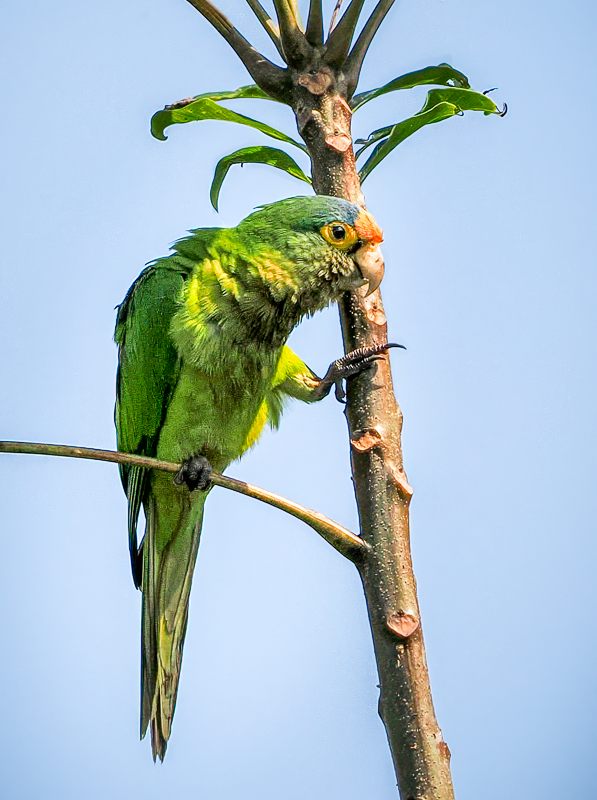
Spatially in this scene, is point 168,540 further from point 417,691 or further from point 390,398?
point 417,691

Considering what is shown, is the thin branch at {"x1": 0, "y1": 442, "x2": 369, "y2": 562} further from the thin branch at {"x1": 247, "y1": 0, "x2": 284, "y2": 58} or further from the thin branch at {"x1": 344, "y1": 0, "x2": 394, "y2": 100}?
the thin branch at {"x1": 247, "y1": 0, "x2": 284, "y2": 58}

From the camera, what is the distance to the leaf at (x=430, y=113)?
2582 mm

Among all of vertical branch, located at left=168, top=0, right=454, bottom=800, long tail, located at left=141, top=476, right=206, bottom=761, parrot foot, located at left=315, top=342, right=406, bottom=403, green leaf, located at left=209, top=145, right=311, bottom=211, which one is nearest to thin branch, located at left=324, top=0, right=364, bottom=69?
vertical branch, located at left=168, top=0, right=454, bottom=800

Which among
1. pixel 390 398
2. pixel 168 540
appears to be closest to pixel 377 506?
pixel 390 398

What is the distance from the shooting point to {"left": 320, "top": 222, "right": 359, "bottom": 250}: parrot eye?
2982 mm

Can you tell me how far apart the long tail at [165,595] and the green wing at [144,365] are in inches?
5.1

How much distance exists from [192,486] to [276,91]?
157 cm

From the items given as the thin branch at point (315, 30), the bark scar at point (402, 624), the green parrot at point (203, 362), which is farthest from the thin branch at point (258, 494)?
the thin branch at point (315, 30)

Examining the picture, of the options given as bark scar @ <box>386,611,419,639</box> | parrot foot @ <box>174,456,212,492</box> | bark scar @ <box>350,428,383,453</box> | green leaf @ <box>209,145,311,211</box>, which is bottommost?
bark scar @ <box>386,611,419,639</box>

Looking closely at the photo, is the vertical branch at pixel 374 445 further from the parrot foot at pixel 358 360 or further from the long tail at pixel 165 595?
the long tail at pixel 165 595

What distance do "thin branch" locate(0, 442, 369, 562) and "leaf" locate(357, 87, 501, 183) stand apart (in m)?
1.30

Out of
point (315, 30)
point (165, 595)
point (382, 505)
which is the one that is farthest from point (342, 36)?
point (165, 595)

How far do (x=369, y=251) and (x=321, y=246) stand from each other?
19cm

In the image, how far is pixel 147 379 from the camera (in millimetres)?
3379
